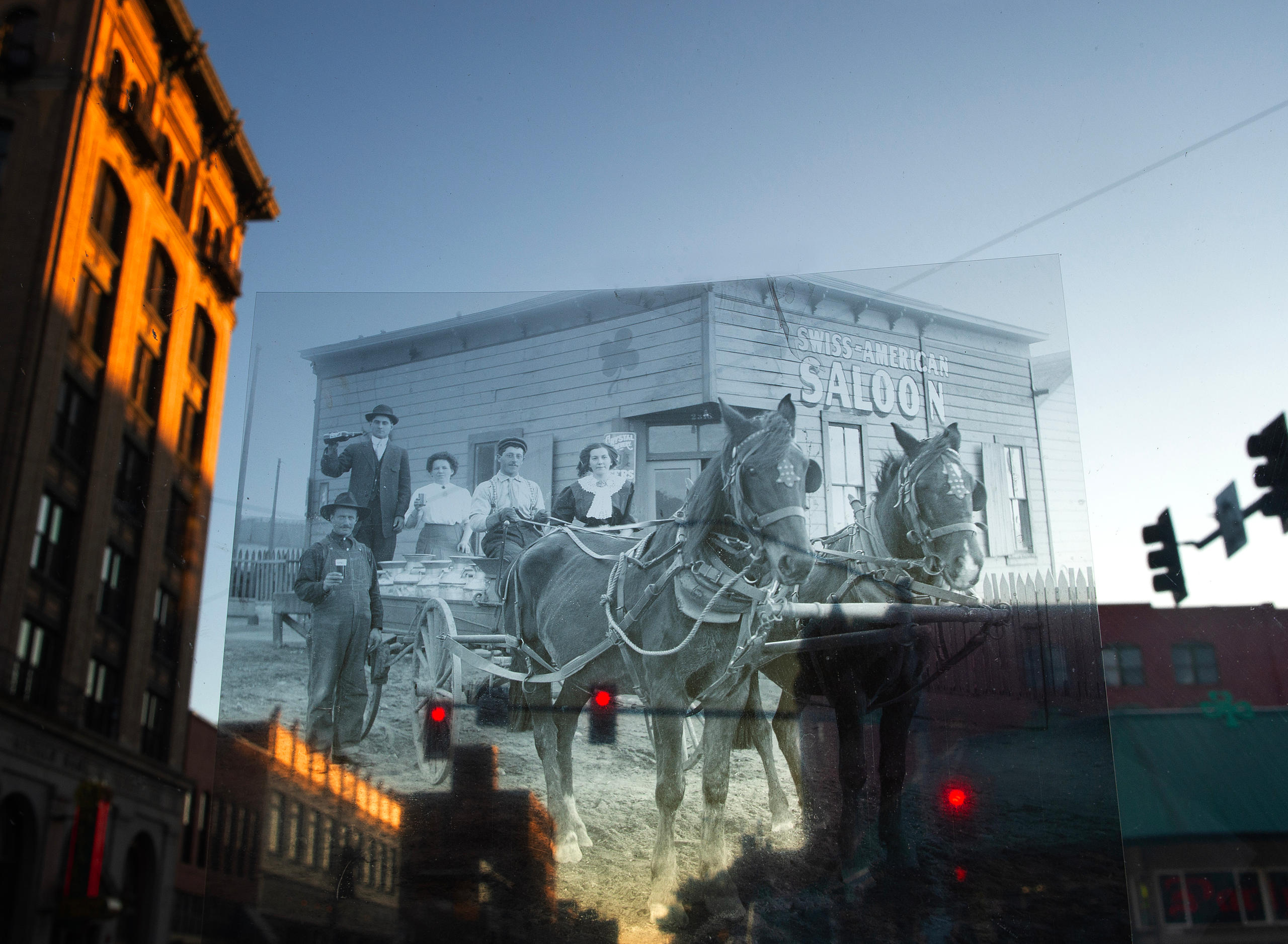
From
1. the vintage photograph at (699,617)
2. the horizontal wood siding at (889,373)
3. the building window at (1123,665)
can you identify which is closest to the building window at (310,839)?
the vintage photograph at (699,617)

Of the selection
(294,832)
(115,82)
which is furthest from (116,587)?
(115,82)

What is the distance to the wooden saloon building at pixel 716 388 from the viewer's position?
20.4 ft

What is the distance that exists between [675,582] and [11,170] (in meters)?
5.35

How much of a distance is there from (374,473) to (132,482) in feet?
5.31

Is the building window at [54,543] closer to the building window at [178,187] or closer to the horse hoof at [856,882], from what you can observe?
the building window at [178,187]

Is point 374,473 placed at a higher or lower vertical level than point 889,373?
lower

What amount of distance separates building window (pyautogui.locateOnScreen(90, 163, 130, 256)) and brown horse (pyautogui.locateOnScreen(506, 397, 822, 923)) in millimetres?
3964

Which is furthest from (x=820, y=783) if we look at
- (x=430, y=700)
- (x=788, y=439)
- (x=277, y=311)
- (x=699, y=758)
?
(x=277, y=311)

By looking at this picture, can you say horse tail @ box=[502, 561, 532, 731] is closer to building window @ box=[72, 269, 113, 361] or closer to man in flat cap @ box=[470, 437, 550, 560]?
man in flat cap @ box=[470, 437, 550, 560]

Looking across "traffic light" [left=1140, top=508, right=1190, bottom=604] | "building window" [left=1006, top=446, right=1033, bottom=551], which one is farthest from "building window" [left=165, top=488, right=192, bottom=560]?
"traffic light" [left=1140, top=508, right=1190, bottom=604]

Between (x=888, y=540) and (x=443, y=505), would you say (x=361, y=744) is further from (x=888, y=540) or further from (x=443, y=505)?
(x=888, y=540)

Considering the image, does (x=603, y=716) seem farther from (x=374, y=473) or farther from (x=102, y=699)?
→ (x=102, y=699)

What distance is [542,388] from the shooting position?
6.42m

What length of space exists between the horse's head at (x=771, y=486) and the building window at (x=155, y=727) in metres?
4.02
